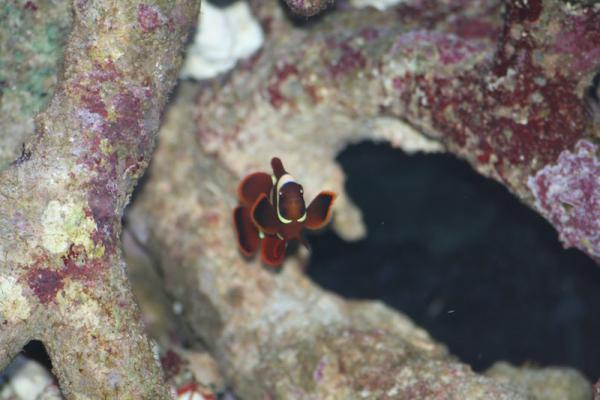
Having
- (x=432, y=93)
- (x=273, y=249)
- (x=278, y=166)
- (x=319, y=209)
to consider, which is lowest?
(x=273, y=249)

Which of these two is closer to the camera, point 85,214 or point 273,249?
point 85,214

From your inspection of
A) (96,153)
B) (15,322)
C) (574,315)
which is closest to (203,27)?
(96,153)

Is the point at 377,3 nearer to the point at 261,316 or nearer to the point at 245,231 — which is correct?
the point at 245,231

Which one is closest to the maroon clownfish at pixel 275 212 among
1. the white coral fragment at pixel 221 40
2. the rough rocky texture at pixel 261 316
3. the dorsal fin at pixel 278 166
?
the dorsal fin at pixel 278 166

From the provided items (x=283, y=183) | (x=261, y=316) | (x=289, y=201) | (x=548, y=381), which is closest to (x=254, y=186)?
(x=283, y=183)

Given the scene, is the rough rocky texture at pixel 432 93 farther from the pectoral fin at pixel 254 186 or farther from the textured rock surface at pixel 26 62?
the textured rock surface at pixel 26 62

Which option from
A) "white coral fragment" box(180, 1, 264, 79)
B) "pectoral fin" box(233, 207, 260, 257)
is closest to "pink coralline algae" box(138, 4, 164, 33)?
"pectoral fin" box(233, 207, 260, 257)

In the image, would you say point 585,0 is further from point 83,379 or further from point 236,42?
point 83,379
